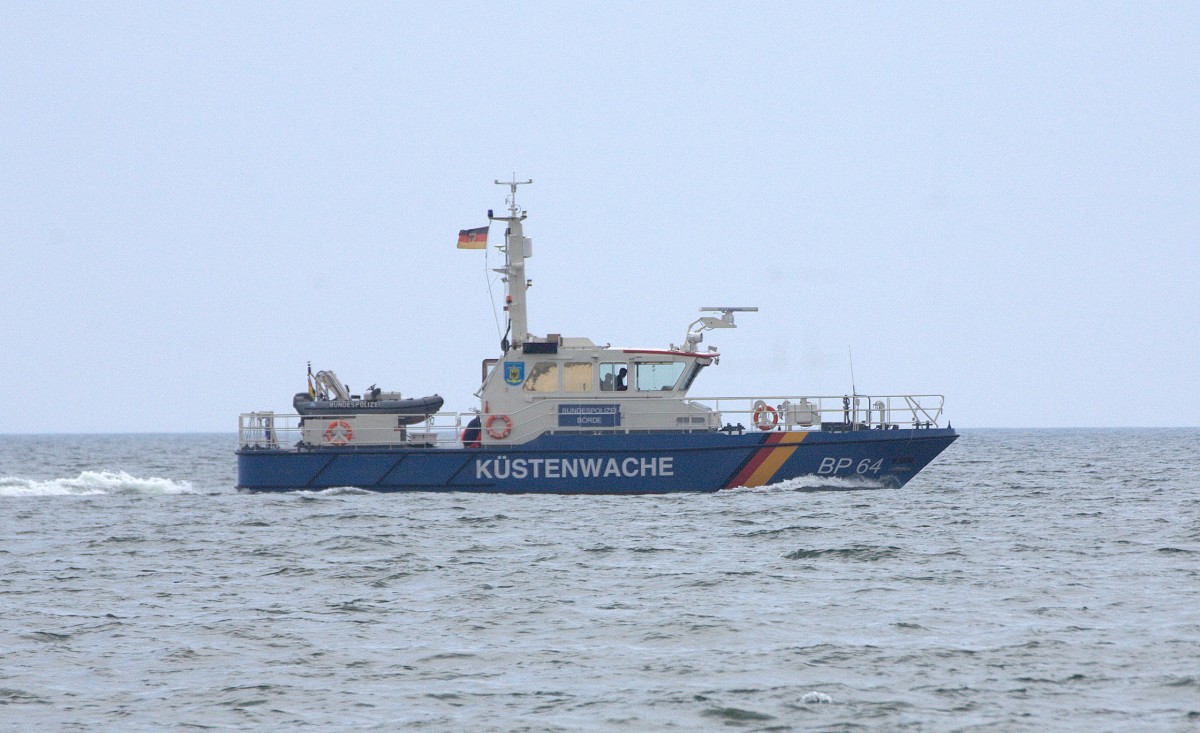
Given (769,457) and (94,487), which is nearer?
(769,457)

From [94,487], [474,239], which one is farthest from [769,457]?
[94,487]

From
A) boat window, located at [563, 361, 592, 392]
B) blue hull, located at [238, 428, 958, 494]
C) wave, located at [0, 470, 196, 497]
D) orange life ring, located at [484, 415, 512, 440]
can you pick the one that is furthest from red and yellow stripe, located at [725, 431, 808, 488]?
wave, located at [0, 470, 196, 497]

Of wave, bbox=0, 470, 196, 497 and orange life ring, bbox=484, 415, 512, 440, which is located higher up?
orange life ring, bbox=484, 415, 512, 440

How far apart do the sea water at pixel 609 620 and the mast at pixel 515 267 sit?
3753 millimetres

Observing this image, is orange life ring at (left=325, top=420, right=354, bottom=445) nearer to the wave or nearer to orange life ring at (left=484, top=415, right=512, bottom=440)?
orange life ring at (left=484, top=415, right=512, bottom=440)

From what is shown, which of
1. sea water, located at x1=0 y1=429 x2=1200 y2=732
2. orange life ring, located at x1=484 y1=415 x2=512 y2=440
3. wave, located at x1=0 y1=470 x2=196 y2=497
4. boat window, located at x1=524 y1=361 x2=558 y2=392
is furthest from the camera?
wave, located at x1=0 y1=470 x2=196 y2=497

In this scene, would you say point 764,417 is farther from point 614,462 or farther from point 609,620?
point 609,620

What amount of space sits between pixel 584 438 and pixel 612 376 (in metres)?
1.29

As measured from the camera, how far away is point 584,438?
22.9 m

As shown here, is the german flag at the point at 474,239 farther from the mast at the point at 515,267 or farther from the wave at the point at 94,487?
the wave at the point at 94,487

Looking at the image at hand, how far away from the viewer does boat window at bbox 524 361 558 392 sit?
23.3 meters

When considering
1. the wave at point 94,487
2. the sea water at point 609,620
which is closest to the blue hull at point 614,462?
the sea water at point 609,620

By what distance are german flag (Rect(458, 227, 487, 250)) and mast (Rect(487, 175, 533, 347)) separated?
1.28ft

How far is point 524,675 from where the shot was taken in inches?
402
